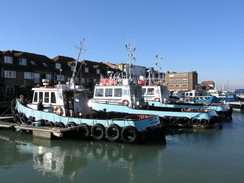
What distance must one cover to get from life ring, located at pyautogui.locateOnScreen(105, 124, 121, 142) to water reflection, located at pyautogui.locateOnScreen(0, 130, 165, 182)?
1.35ft

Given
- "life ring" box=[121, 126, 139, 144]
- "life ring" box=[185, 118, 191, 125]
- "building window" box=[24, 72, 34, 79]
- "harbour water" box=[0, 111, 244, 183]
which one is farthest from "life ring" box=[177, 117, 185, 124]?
"building window" box=[24, 72, 34, 79]

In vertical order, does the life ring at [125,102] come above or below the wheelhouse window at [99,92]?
below

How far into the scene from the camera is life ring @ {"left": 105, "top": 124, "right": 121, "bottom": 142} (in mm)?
10680

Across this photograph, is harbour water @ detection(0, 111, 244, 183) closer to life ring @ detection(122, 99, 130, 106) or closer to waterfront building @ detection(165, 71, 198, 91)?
life ring @ detection(122, 99, 130, 106)

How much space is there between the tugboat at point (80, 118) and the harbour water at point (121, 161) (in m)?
0.58

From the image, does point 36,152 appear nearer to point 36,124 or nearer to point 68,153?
point 68,153

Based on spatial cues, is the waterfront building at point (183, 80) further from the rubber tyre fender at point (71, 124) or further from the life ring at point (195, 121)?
the rubber tyre fender at point (71, 124)

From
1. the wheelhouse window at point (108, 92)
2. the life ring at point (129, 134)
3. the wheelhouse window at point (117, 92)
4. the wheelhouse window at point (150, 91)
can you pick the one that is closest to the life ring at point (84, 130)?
the life ring at point (129, 134)

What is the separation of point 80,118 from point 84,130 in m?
0.69

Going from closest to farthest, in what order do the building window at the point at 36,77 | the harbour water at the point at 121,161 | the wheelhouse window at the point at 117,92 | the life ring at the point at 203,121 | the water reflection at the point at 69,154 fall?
the harbour water at the point at 121,161, the water reflection at the point at 69,154, the life ring at the point at 203,121, the wheelhouse window at the point at 117,92, the building window at the point at 36,77

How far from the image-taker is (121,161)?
9.12 meters

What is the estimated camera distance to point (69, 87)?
13.9m

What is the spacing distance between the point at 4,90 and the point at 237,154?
29.2m

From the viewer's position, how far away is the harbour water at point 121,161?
7385mm
